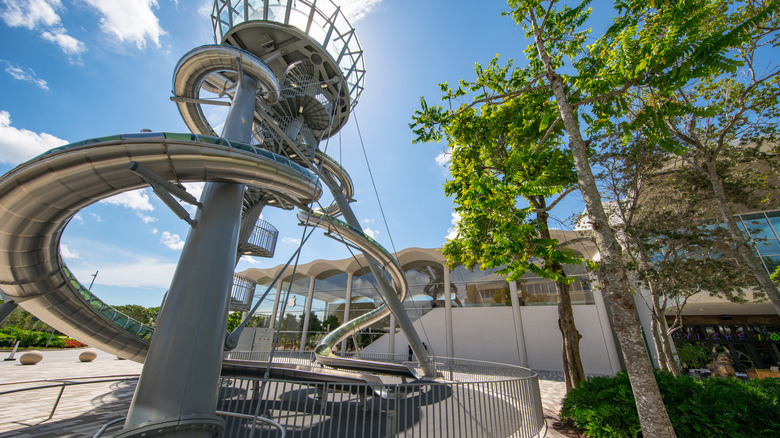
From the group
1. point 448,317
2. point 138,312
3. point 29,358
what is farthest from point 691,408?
point 138,312

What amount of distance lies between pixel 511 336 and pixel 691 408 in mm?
17609

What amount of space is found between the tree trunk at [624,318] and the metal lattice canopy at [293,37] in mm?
8679

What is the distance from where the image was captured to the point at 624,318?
4.33 meters

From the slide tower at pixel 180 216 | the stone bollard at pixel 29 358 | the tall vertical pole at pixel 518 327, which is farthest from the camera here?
the tall vertical pole at pixel 518 327

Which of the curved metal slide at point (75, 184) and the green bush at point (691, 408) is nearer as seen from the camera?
the curved metal slide at point (75, 184)

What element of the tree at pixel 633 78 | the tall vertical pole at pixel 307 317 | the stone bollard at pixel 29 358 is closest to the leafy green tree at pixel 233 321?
the tall vertical pole at pixel 307 317

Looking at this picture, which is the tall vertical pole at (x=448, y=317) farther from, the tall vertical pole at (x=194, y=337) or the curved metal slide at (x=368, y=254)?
the tall vertical pole at (x=194, y=337)

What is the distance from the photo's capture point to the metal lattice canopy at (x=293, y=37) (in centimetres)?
1198

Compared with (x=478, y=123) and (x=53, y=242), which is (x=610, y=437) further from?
(x=53, y=242)

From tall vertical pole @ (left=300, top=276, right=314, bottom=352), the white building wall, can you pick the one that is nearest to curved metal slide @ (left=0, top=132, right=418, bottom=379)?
the white building wall

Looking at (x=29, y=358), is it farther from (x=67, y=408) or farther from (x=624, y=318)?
(x=624, y=318)

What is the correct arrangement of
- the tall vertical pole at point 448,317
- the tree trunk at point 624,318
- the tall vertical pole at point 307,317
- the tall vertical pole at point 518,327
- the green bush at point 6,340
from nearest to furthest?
the tree trunk at point 624,318 → the tall vertical pole at point 518,327 → the green bush at point 6,340 → the tall vertical pole at point 448,317 → the tall vertical pole at point 307,317

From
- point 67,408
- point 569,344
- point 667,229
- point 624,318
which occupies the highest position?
point 667,229

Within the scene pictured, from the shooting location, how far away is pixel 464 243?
8367 mm
